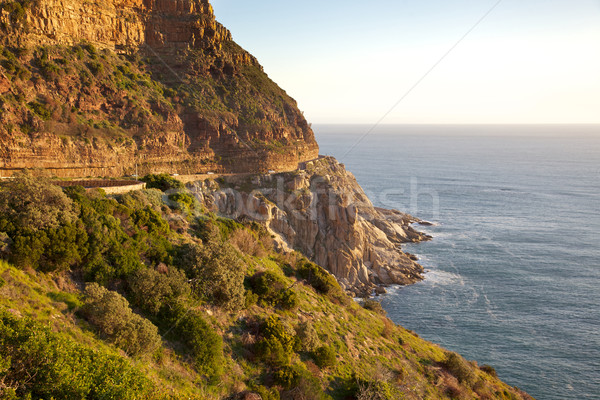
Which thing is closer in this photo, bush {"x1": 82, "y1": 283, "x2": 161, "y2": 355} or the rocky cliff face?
bush {"x1": 82, "y1": 283, "x2": 161, "y2": 355}

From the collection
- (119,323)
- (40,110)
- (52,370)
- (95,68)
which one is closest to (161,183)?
(40,110)

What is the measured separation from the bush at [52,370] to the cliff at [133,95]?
3106 cm

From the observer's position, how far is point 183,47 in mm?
59625

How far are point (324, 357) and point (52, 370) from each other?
1347 cm

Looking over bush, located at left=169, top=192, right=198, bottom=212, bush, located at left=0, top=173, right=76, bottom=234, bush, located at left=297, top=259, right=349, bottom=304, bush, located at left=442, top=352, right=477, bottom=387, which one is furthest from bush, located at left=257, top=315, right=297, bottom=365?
bush, located at left=169, top=192, right=198, bottom=212

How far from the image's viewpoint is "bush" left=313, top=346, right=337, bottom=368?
21.4m

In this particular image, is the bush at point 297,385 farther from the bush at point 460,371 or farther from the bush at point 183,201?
the bush at point 183,201

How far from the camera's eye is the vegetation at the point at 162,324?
12352mm

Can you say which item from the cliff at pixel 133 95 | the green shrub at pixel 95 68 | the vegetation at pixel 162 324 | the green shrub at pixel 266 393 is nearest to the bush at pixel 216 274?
the vegetation at pixel 162 324

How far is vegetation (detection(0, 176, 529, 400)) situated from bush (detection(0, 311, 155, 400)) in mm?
33

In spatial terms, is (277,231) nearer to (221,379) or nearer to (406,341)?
(406,341)

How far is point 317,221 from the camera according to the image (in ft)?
184

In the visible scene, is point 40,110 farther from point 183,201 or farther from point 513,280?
point 513,280

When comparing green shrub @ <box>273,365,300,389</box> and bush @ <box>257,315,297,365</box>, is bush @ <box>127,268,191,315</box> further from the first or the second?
green shrub @ <box>273,365,300,389</box>
